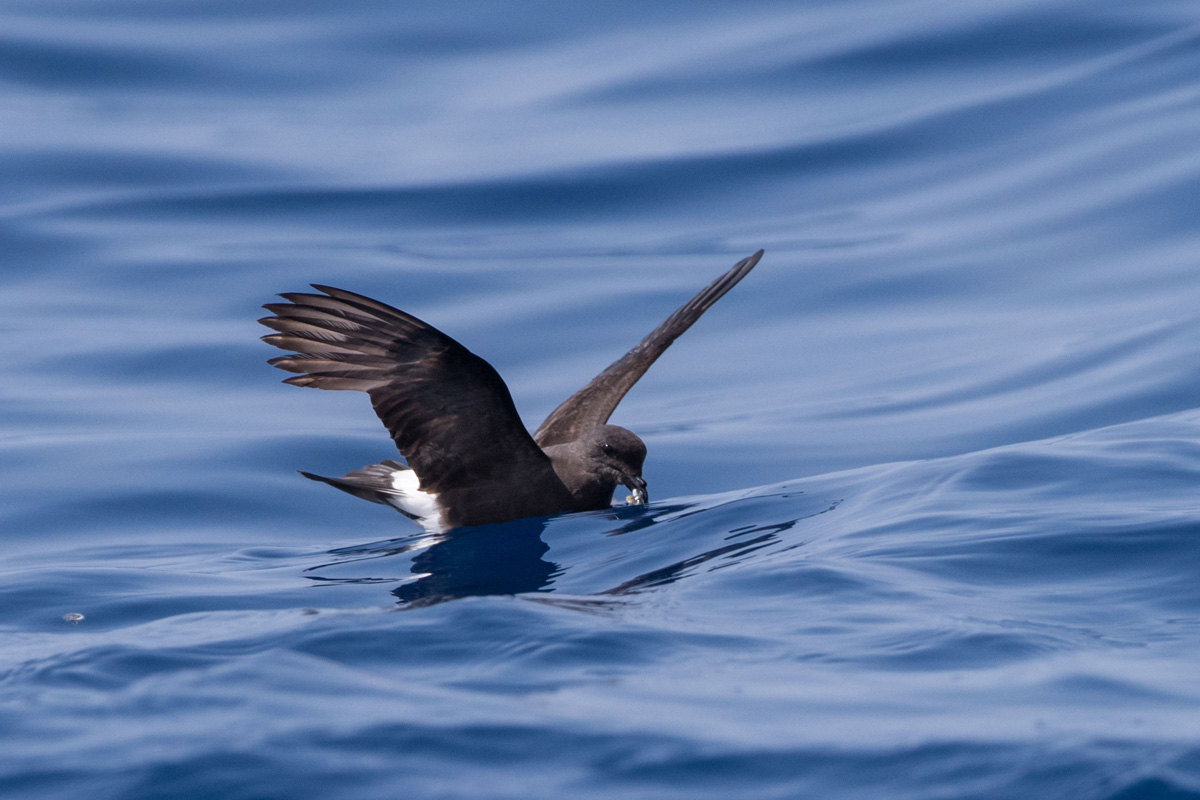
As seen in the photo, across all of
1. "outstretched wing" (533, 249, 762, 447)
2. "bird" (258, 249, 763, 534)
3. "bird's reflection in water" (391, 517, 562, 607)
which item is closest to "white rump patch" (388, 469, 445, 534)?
"bird" (258, 249, 763, 534)

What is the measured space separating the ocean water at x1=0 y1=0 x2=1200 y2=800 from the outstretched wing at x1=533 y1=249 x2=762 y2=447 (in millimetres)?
731

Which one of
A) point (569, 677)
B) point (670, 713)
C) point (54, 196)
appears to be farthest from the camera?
point (54, 196)

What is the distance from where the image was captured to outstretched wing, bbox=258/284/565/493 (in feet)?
17.9

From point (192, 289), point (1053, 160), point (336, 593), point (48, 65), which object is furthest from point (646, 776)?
point (48, 65)

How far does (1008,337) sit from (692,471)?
2.59 m

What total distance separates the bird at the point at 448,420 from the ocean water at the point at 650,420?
0.22 meters

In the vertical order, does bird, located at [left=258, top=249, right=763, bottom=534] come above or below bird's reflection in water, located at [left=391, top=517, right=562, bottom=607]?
above

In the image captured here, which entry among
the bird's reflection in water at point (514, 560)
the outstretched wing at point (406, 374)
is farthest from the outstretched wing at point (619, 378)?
the outstretched wing at point (406, 374)

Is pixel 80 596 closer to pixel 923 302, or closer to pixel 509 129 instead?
pixel 923 302

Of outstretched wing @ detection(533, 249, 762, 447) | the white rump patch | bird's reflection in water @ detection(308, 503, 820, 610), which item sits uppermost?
outstretched wing @ detection(533, 249, 762, 447)

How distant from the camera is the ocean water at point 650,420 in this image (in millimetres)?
3553

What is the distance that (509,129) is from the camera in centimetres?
1270

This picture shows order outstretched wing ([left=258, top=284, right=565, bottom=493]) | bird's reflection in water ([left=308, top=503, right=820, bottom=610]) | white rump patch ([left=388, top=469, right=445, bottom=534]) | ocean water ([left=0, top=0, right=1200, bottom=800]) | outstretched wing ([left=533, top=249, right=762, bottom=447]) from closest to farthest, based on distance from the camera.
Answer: ocean water ([left=0, top=0, right=1200, bottom=800]) < bird's reflection in water ([left=308, top=503, right=820, bottom=610]) < outstretched wing ([left=258, top=284, right=565, bottom=493]) < white rump patch ([left=388, top=469, right=445, bottom=534]) < outstretched wing ([left=533, top=249, right=762, bottom=447])

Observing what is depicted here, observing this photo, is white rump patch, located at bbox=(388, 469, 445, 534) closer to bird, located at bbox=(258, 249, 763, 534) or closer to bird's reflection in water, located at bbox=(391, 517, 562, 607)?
bird, located at bbox=(258, 249, 763, 534)
